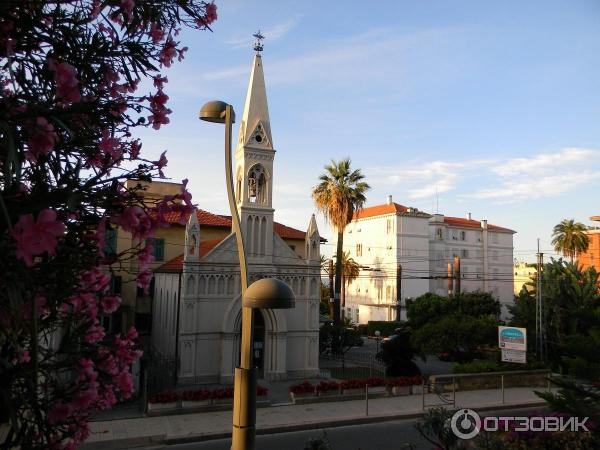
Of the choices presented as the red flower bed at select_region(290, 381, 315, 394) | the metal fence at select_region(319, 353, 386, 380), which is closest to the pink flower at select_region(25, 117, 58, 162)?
the red flower bed at select_region(290, 381, 315, 394)

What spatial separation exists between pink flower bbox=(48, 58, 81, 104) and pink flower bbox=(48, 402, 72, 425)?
1891 millimetres

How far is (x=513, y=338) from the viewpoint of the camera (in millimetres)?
22094

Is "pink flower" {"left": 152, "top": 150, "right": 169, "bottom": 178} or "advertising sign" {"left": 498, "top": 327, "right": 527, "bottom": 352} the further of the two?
"advertising sign" {"left": 498, "top": 327, "right": 527, "bottom": 352}

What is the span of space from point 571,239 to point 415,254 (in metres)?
17.5

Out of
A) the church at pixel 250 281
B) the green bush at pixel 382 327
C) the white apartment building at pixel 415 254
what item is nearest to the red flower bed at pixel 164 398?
the church at pixel 250 281

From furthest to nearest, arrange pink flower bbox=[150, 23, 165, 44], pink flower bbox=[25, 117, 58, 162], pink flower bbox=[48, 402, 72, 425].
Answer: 1. pink flower bbox=[150, 23, 165, 44]
2. pink flower bbox=[48, 402, 72, 425]
3. pink flower bbox=[25, 117, 58, 162]

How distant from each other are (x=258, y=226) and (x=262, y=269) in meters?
2.19

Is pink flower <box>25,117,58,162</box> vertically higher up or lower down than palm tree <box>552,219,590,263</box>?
lower down

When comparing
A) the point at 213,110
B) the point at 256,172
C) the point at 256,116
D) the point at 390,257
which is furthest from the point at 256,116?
the point at 390,257

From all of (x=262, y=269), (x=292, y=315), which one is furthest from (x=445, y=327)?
(x=262, y=269)

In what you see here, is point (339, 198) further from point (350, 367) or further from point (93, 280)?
point (93, 280)

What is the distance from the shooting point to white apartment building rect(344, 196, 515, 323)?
5956cm

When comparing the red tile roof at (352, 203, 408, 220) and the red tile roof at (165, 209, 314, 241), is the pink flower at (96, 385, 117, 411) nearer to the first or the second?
the red tile roof at (165, 209, 314, 241)

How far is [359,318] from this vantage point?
63719mm
